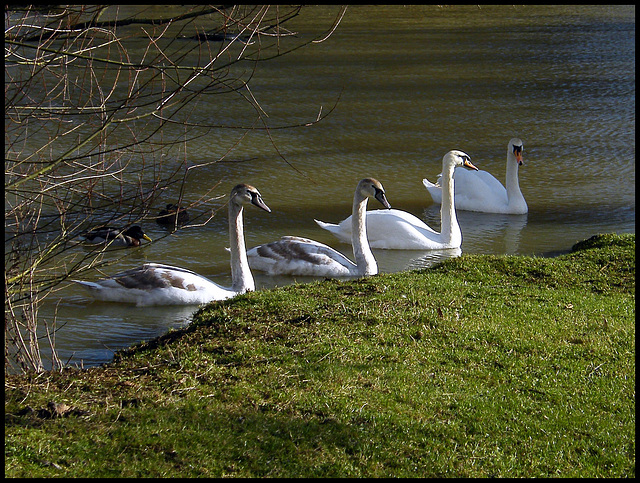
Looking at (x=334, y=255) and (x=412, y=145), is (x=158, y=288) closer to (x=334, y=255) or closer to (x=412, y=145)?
(x=334, y=255)

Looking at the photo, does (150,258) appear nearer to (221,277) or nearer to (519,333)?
(221,277)

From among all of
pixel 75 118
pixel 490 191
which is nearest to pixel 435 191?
pixel 490 191

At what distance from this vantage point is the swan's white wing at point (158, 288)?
910cm

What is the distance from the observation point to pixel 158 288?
9172 mm

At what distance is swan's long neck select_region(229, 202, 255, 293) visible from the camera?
30.8 feet

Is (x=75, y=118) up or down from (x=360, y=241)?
up

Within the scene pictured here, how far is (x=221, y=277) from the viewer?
1047cm

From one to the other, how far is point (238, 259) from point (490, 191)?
225 inches

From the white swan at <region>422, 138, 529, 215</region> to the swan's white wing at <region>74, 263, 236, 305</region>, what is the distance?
5.71 metres

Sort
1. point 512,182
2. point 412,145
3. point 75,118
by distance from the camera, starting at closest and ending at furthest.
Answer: point 75,118 < point 512,182 < point 412,145

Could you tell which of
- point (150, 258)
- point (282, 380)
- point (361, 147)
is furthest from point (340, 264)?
point (361, 147)

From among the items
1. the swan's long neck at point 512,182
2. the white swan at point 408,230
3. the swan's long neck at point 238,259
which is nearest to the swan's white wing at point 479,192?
the swan's long neck at point 512,182

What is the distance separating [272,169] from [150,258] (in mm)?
4587

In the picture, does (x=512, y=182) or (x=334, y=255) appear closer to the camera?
(x=334, y=255)
